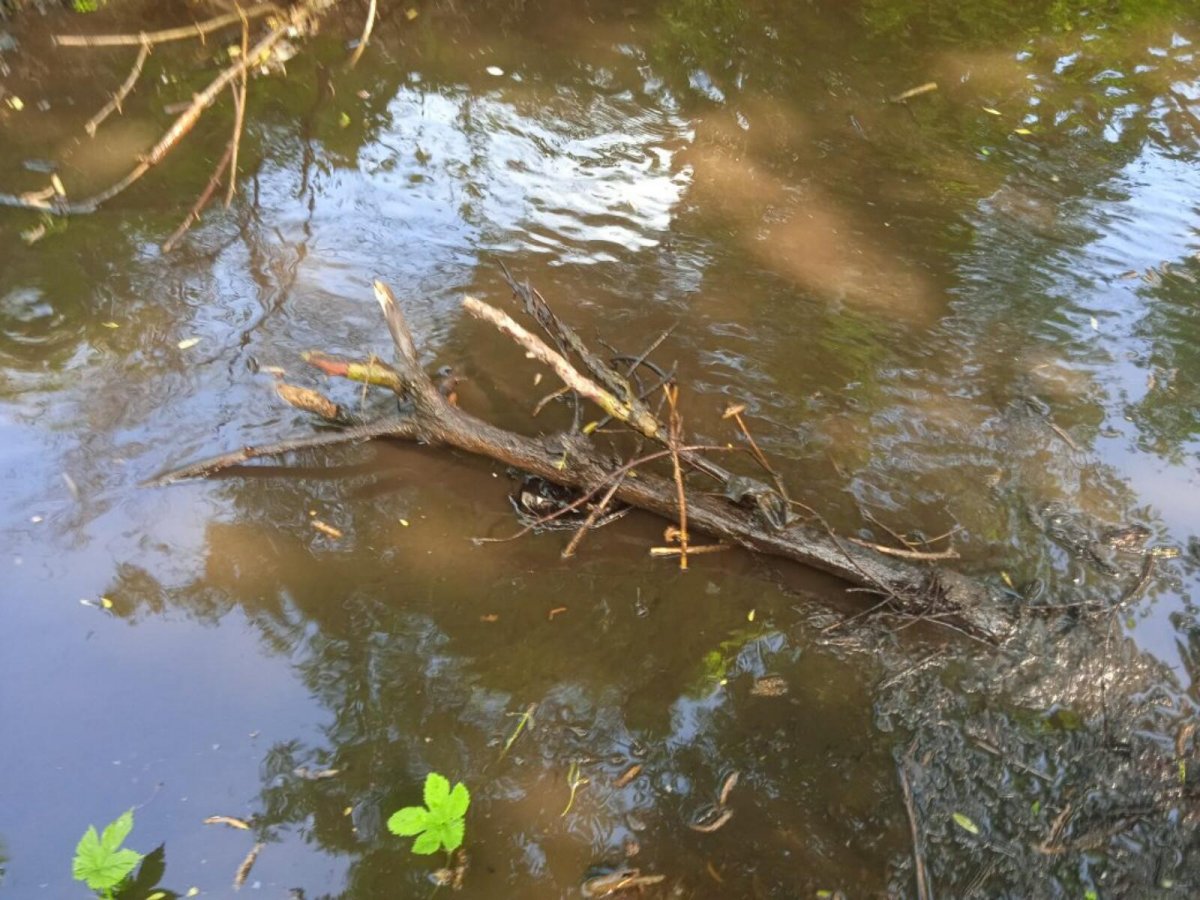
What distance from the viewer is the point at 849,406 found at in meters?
4.09

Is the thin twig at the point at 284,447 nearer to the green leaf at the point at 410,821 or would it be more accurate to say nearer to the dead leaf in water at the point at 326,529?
the dead leaf in water at the point at 326,529

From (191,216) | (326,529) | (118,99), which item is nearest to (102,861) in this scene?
(326,529)

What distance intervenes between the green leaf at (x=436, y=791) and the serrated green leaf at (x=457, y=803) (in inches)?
0.6

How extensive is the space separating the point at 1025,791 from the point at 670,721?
1.22 meters

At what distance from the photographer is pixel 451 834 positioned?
8.29 feet

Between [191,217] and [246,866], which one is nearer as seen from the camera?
[246,866]

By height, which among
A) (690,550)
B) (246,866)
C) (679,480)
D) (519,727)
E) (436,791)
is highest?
(679,480)

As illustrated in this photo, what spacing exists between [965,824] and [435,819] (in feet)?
5.63

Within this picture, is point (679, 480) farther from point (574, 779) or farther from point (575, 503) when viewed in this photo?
point (574, 779)

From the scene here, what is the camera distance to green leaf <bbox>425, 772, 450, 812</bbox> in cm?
252

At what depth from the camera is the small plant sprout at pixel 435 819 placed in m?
2.50

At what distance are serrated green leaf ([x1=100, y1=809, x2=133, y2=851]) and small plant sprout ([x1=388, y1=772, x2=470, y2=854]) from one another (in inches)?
29.9

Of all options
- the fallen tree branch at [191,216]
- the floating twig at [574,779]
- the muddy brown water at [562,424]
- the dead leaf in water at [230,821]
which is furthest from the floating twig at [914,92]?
the dead leaf in water at [230,821]

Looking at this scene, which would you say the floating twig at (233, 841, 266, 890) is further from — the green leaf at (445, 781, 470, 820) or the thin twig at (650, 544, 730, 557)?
the thin twig at (650, 544, 730, 557)
